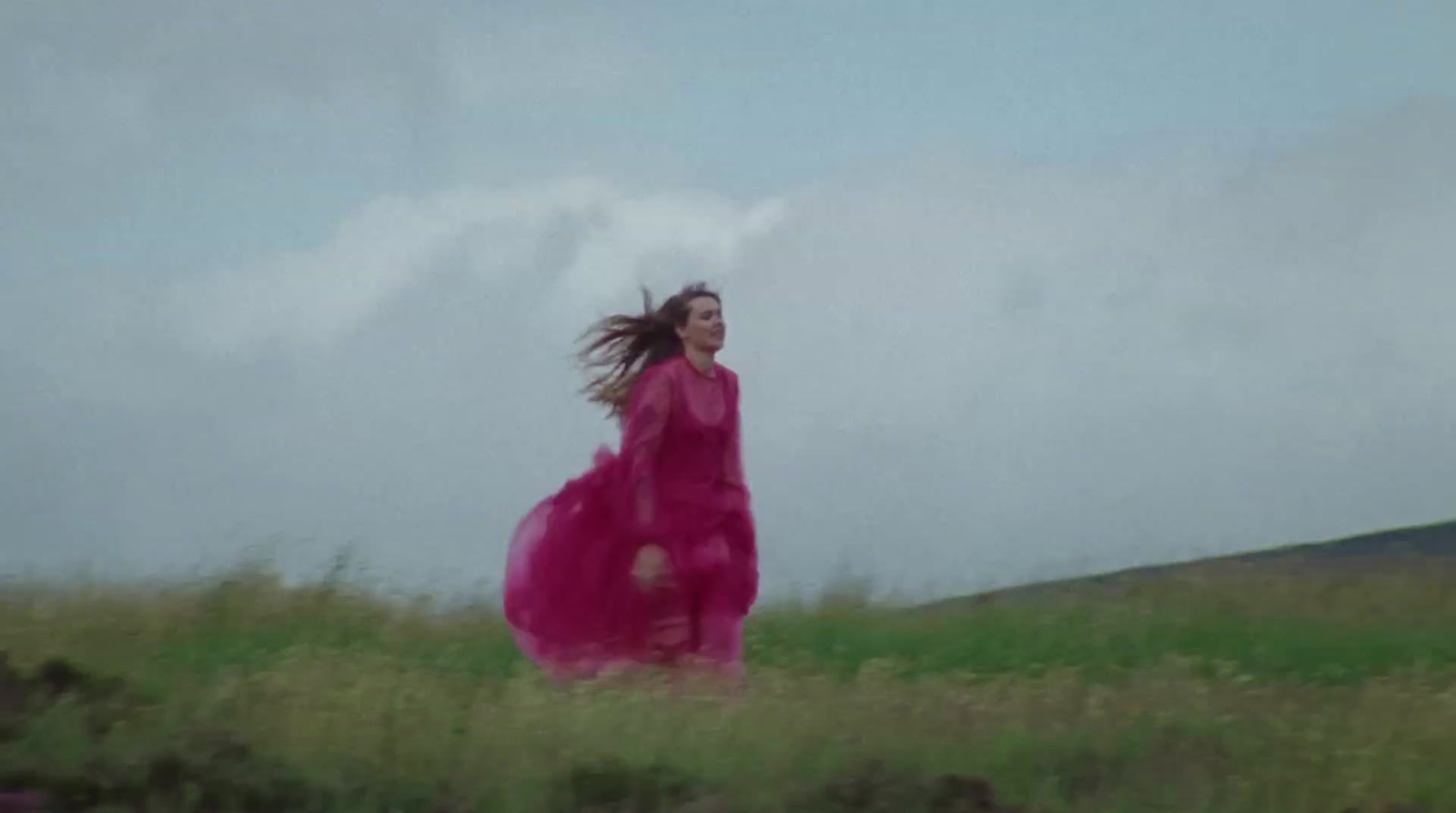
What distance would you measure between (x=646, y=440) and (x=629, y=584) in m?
0.73

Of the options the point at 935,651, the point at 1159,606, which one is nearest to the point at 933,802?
the point at 935,651

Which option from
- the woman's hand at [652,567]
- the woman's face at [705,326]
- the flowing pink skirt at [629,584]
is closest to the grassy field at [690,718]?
the flowing pink skirt at [629,584]

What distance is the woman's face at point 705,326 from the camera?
34.9 ft

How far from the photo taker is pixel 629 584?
420 inches

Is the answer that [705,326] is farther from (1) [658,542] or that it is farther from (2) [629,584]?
(2) [629,584]

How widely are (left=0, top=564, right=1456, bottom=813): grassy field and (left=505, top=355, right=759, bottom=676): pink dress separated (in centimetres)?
37

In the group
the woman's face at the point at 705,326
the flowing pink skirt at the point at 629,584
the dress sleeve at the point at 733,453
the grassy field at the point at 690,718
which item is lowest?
the grassy field at the point at 690,718

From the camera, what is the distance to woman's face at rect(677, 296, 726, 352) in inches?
419

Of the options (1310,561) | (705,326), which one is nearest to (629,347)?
(705,326)

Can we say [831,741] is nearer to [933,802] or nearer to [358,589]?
[933,802]

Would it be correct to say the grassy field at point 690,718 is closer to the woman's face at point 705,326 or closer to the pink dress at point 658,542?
the pink dress at point 658,542

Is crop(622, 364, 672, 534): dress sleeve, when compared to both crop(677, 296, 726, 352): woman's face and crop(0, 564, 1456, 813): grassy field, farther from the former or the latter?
crop(0, 564, 1456, 813): grassy field

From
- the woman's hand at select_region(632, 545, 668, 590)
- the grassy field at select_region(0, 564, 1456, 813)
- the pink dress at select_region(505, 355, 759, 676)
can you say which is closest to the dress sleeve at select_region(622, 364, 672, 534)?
the pink dress at select_region(505, 355, 759, 676)

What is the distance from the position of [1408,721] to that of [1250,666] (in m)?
4.14
